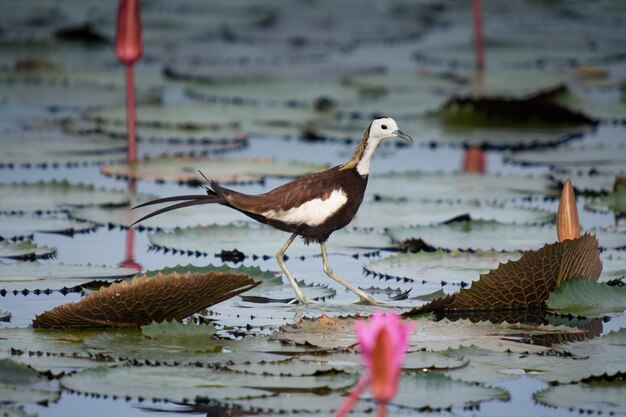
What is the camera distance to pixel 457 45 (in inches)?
447

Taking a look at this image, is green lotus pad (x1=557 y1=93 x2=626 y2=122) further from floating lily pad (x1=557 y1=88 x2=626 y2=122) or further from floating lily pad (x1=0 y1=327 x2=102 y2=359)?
floating lily pad (x1=0 y1=327 x2=102 y2=359)

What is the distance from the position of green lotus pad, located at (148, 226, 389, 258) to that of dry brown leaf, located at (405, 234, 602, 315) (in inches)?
38.7

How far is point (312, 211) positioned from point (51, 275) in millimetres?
973

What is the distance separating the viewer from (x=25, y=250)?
4.95 m

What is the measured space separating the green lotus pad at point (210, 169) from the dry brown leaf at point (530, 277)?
2405 mm

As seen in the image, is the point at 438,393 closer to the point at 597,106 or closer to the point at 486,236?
the point at 486,236

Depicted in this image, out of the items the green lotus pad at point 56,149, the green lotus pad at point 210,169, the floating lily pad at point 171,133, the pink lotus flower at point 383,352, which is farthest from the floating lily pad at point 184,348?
the floating lily pad at point 171,133

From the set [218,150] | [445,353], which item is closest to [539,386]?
[445,353]

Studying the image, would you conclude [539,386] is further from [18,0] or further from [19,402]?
[18,0]

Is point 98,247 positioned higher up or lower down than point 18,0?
lower down

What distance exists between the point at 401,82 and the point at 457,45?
1.94 m

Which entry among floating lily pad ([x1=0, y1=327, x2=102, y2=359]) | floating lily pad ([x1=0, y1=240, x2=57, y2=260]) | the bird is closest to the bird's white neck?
the bird

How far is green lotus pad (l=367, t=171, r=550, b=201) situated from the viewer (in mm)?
6273

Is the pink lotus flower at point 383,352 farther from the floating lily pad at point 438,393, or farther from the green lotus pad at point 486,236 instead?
the green lotus pad at point 486,236
